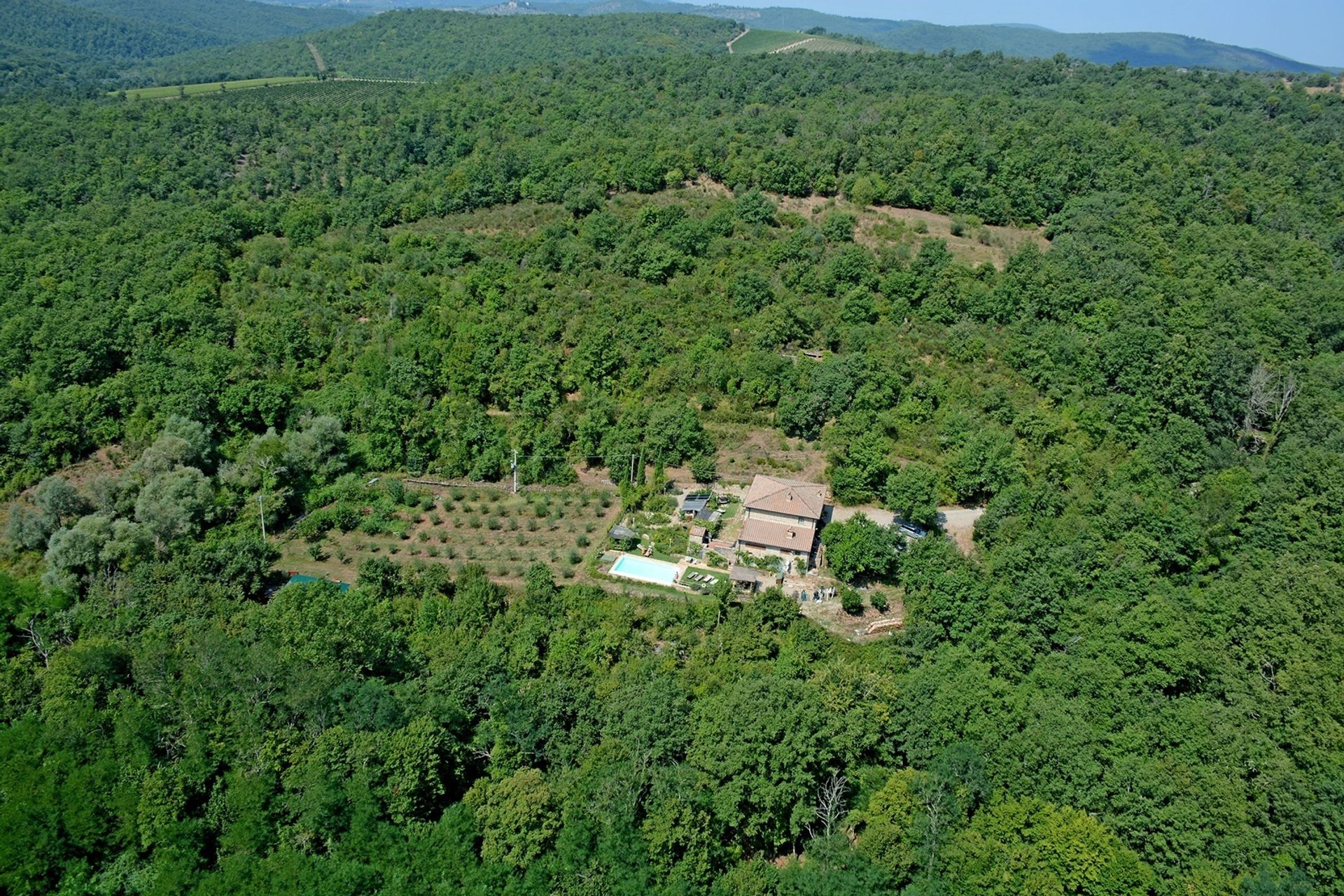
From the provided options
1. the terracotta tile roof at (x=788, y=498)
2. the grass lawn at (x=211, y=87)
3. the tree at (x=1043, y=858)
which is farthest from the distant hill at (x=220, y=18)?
the tree at (x=1043, y=858)

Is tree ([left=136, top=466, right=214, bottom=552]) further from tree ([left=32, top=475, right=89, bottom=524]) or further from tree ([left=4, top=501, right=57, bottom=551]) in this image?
tree ([left=4, top=501, right=57, bottom=551])

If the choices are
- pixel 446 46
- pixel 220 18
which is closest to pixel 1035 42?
pixel 446 46

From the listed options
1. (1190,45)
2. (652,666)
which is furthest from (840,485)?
(1190,45)

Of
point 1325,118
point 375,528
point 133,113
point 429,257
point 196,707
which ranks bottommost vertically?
point 375,528

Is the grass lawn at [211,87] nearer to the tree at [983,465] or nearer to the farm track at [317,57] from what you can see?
the farm track at [317,57]

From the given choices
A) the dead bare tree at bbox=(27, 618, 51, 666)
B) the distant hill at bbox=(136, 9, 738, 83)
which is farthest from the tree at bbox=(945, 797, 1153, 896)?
the distant hill at bbox=(136, 9, 738, 83)

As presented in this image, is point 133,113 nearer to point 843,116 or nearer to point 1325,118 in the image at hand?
point 843,116
